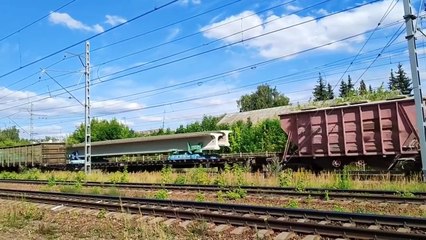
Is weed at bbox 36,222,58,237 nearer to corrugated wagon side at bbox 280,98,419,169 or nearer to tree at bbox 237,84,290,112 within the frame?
corrugated wagon side at bbox 280,98,419,169

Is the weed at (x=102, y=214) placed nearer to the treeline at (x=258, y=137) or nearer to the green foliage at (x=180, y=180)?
the green foliage at (x=180, y=180)

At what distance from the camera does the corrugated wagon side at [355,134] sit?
20.0m

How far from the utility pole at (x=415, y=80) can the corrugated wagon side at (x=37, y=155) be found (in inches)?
1470

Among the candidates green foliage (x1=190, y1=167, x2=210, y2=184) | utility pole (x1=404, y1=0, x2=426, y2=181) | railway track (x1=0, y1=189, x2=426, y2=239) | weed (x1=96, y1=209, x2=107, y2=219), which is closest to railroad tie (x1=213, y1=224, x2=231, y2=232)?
railway track (x1=0, y1=189, x2=426, y2=239)

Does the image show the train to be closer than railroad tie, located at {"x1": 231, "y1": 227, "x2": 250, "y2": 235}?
No

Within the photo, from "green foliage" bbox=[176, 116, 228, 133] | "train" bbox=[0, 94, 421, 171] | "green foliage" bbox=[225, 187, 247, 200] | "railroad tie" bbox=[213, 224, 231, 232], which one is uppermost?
"green foliage" bbox=[176, 116, 228, 133]

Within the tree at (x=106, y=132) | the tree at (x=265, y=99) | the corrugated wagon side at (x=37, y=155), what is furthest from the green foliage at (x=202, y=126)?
the tree at (x=265, y=99)

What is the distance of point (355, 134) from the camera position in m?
21.4

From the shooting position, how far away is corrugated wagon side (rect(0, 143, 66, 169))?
44.6 meters

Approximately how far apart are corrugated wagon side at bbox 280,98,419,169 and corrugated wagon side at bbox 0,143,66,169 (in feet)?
96.3

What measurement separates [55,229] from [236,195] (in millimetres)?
6718

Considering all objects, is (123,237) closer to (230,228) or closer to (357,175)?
(230,228)

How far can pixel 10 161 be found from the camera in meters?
50.3

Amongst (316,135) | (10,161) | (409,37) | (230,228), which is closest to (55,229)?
(230,228)
